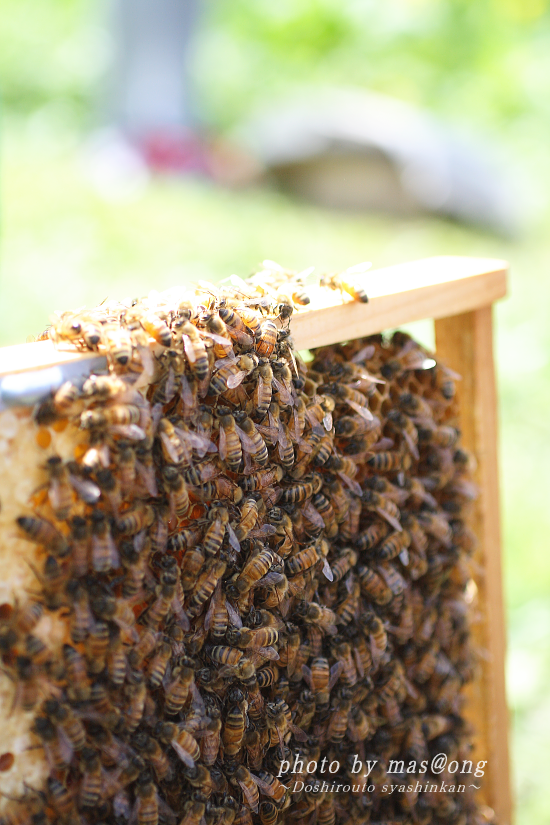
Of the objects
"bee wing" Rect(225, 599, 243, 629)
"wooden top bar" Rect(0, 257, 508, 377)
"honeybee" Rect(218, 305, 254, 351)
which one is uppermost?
"wooden top bar" Rect(0, 257, 508, 377)

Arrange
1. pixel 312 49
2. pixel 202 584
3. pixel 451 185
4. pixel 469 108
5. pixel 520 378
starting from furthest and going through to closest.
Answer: pixel 312 49, pixel 469 108, pixel 451 185, pixel 520 378, pixel 202 584

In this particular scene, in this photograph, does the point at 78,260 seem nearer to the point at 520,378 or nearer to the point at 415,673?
the point at 520,378

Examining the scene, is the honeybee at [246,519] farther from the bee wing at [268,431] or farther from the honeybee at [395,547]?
the honeybee at [395,547]

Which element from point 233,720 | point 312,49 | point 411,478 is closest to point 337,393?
point 411,478

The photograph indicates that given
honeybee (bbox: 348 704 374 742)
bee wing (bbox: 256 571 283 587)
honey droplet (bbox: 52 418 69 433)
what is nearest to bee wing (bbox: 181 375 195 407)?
honey droplet (bbox: 52 418 69 433)

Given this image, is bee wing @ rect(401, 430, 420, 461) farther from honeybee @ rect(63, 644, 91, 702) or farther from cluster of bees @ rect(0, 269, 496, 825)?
honeybee @ rect(63, 644, 91, 702)
